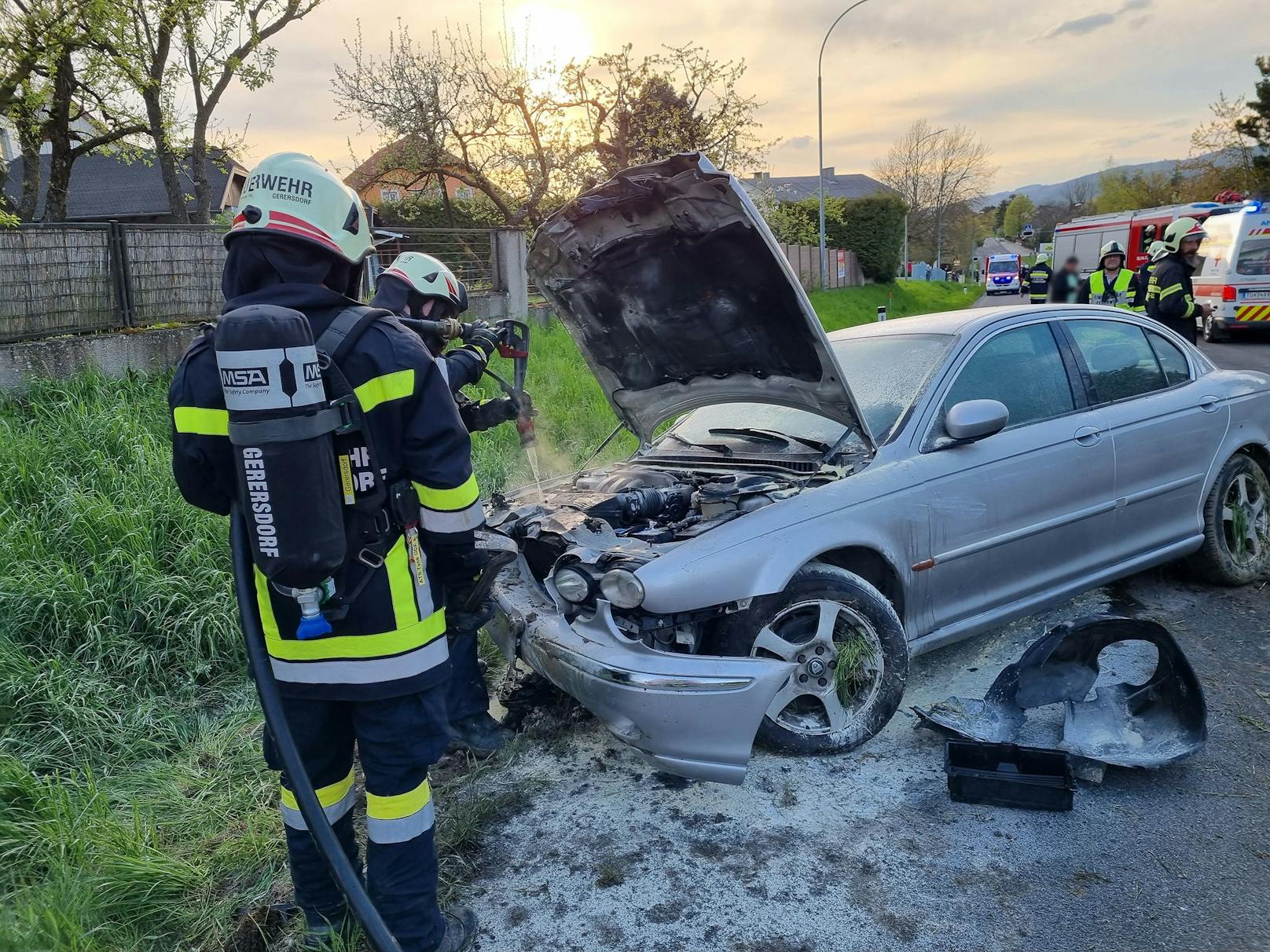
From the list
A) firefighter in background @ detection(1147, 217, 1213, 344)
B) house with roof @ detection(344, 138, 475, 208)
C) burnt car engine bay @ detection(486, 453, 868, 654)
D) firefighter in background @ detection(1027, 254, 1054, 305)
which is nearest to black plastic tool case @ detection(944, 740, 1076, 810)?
burnt car engine bay @ detection(486, 453, 868, 654)

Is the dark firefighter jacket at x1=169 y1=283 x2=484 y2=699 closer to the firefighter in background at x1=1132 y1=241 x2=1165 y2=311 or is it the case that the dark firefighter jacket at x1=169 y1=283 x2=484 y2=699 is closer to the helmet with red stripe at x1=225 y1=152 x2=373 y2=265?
the helmet with red stripe at x1=225 y1=152 x2=373 y2=265

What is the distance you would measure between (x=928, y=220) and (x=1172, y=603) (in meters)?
A: 54.1

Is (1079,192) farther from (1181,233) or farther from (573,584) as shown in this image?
(573,584)

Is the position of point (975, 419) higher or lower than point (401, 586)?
higher

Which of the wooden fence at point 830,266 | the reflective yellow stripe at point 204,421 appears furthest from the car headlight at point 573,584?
the wooden fence at point 830,266

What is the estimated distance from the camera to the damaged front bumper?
254cm

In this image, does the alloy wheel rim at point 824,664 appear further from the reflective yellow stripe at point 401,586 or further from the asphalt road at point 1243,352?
the asphalt road at point 1243,352

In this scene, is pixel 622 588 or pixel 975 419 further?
pixel 975 419

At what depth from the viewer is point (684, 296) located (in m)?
3.67

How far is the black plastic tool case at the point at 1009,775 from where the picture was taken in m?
2.71

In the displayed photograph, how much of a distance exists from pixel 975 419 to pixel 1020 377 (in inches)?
26.6

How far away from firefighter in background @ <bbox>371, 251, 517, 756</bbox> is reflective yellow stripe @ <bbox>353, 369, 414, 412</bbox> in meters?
0.60

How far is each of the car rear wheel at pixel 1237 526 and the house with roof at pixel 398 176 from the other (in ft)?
58.0

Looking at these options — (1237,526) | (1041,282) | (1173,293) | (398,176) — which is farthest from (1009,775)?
(398,176)
